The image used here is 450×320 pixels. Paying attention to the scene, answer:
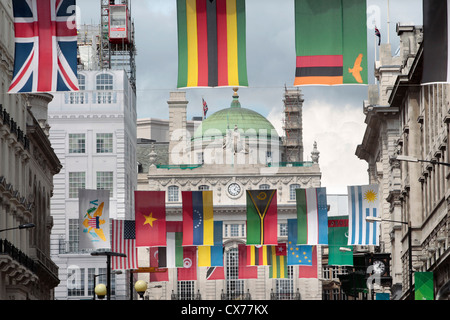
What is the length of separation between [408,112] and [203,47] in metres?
32.8

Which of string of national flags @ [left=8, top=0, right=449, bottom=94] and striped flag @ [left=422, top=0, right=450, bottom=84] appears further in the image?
string of national flags @ [left=8, top=0, right=449, bottom=94]

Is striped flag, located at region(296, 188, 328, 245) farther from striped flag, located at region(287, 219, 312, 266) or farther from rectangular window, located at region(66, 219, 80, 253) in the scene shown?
rectangular window, located at region(66, 219, 80, 253)

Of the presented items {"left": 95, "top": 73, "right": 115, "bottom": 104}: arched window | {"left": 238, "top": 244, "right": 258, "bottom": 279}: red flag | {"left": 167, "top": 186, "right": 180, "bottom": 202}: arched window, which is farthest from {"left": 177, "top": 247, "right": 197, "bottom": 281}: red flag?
{"left": 167, "top": 186, "right": 180, "bottom": 202}: arched window

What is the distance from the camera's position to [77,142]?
110m

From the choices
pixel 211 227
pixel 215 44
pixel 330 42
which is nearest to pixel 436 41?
pixel 330 42

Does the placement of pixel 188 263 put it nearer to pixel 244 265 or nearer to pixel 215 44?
pixel 244 265

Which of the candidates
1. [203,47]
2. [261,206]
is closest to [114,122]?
[261,206]

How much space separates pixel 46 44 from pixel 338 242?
2883 centimetres

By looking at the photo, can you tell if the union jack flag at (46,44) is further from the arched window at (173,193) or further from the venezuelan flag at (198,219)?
the arched window at (173,193)

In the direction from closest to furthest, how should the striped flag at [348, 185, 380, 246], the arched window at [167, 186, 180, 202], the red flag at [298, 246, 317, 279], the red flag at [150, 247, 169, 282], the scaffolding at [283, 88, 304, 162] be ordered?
1. the striped flag at [348, 185, 380, 246]
2. the red flag at [298, 246, 317, 279]
3. the red flag at [150, 247, 169, 282]
4. the arched window at [167, 186, 180, 202]
5. the scaffolding at [283, 88, 304, 162]

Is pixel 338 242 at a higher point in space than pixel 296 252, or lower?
higher

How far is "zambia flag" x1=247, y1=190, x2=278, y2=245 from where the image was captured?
193ft

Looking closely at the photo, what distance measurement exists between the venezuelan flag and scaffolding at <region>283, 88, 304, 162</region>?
108 meters

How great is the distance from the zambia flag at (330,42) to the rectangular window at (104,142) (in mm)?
73384
